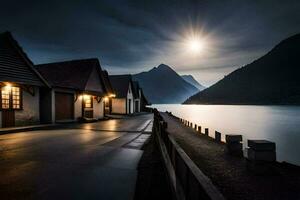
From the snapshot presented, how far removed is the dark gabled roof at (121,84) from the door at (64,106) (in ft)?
52.6

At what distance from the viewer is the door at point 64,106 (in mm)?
18875

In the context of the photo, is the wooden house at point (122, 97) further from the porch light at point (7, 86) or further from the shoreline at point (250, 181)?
the shoreline at point (250, 181)

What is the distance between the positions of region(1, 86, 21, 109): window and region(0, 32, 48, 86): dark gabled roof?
2.58ft

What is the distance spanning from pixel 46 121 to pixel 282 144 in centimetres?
3094

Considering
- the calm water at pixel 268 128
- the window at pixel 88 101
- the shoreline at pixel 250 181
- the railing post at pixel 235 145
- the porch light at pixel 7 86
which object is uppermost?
the porch light at pixel 7 86

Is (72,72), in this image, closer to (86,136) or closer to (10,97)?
(10,97)

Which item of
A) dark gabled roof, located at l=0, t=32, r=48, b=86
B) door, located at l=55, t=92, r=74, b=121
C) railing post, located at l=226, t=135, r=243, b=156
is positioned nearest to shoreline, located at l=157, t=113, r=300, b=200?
railing post, located at l=226, t=135, r=243, b=156

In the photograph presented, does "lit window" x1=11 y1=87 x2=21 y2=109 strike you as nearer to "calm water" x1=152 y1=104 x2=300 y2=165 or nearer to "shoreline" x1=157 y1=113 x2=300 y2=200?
"shoreline" x1=157 y1=113 x2=300 y2=200

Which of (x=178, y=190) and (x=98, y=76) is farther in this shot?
(x=98, y=76)

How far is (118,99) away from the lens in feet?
121

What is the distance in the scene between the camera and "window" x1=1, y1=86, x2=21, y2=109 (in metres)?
13.8

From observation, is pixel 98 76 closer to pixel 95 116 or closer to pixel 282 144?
pixel 95 116

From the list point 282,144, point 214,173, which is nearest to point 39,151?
point 214,173

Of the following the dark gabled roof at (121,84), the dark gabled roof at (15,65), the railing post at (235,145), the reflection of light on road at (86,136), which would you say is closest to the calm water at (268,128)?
the railing post at (235,145)
